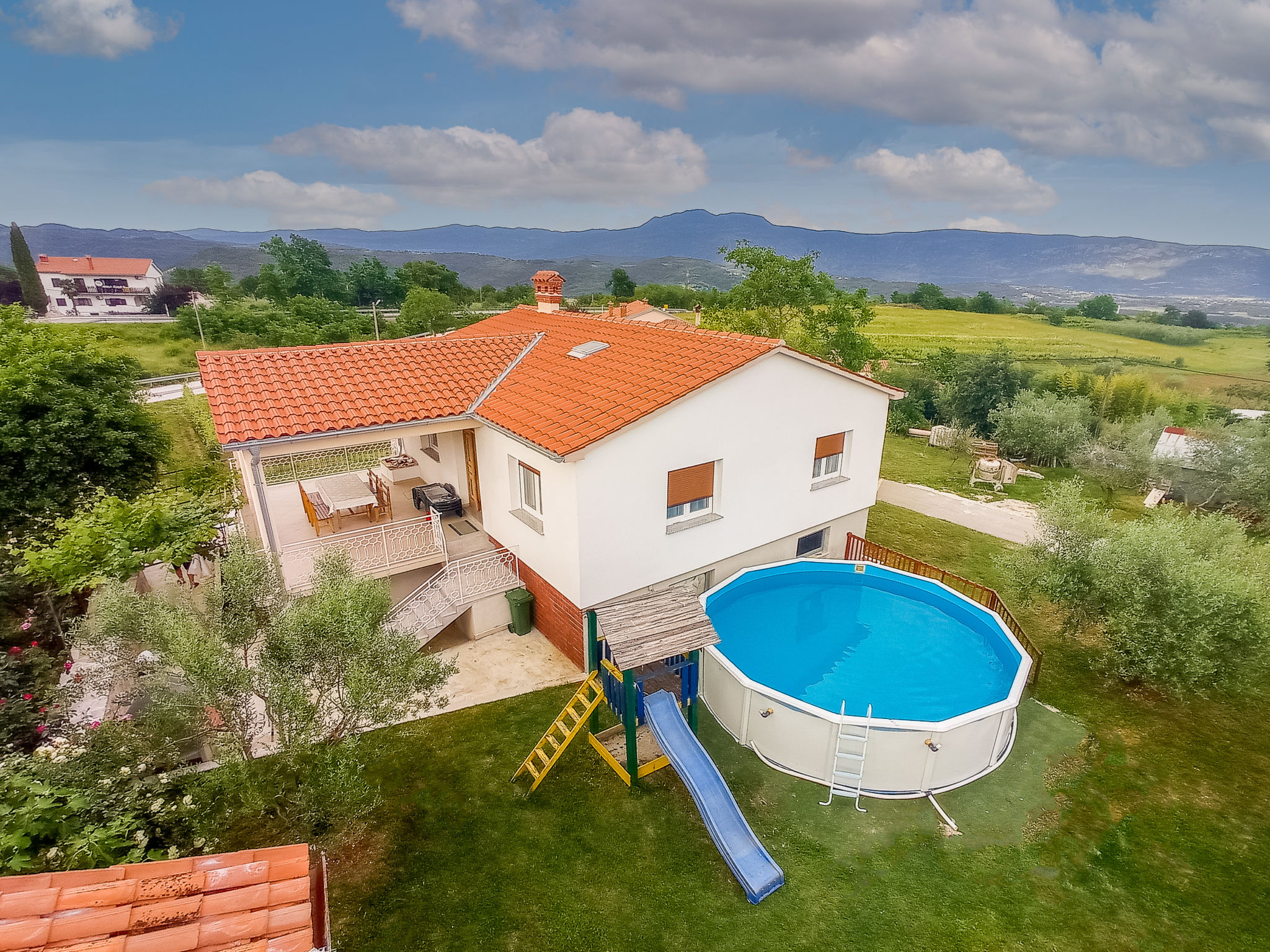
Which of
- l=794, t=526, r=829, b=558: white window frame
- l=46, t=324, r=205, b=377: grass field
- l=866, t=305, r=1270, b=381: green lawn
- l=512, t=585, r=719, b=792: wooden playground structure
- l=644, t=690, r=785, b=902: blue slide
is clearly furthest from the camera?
l=46, t=324, r=205, b=377: grass field

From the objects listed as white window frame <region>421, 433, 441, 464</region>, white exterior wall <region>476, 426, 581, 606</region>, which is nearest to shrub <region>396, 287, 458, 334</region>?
white window frame <region>421, 433, 441, 464</region>

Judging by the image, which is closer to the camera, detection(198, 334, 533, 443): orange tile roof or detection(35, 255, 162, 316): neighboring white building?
detection(198, 334, 533, 443): orange tile roof

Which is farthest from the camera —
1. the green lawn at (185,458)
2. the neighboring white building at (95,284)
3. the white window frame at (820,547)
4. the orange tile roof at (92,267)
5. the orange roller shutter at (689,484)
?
the orange tile roof at (92,267)

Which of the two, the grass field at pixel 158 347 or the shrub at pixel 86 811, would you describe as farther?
the grass field at pixel 158 347

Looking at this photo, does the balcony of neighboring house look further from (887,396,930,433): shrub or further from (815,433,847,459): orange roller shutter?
(887,396,930,433): shrub

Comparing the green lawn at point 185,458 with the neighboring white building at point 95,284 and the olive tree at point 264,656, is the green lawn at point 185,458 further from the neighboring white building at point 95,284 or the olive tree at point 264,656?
the neighboring white building at point 95,284

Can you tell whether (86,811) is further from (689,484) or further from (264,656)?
(689,484)

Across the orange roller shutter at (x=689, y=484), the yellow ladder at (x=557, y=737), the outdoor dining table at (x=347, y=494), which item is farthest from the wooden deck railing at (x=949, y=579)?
the outdoor dining table at (x=347, y=494)
